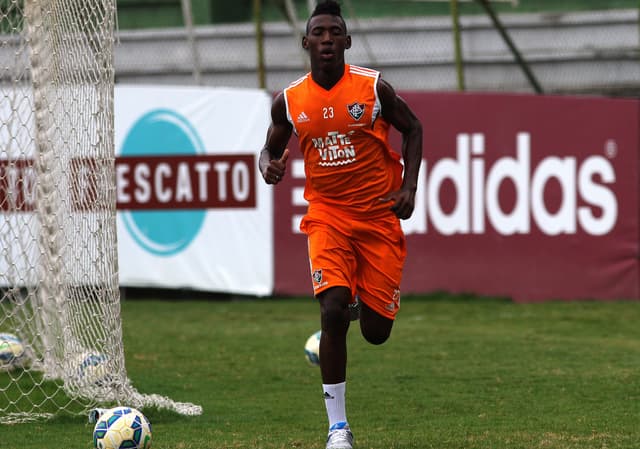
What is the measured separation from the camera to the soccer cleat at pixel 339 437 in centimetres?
650

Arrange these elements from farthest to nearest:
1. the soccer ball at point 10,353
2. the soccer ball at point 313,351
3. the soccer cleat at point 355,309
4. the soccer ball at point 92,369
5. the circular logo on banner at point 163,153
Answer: the circular logo on banner at point 163,153, the soccer ball at point 313,351, the soccer ball at point 10,353, the soccer ball at point 92,369, the soccer cleat at point 355,309

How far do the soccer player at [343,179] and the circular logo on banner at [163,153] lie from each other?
8926mm

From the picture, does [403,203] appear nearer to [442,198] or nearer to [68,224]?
[68,224]

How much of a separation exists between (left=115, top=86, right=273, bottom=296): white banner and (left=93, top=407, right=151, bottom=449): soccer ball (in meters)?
9.36

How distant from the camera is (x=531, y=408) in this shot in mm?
8008

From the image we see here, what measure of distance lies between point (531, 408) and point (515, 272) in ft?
23.7

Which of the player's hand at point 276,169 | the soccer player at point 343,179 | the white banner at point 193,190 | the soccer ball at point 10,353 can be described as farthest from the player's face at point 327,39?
the white banner at point 193,190

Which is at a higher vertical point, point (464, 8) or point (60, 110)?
point (464, 8)

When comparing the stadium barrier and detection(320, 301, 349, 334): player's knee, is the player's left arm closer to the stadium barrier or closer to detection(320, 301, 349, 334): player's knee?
detection(320, 301, 349, 334): player's knee

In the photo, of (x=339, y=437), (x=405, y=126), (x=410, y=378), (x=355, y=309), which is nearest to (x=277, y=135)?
(x=405, y=126)

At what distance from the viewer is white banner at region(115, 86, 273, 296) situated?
15828 mm

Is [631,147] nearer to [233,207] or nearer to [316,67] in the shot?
[233,207]

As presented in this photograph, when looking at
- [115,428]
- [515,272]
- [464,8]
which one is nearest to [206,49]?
[464,8]

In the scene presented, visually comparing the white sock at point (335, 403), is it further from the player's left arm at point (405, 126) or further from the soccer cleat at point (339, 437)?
the player's left arm at point (405, 126)
